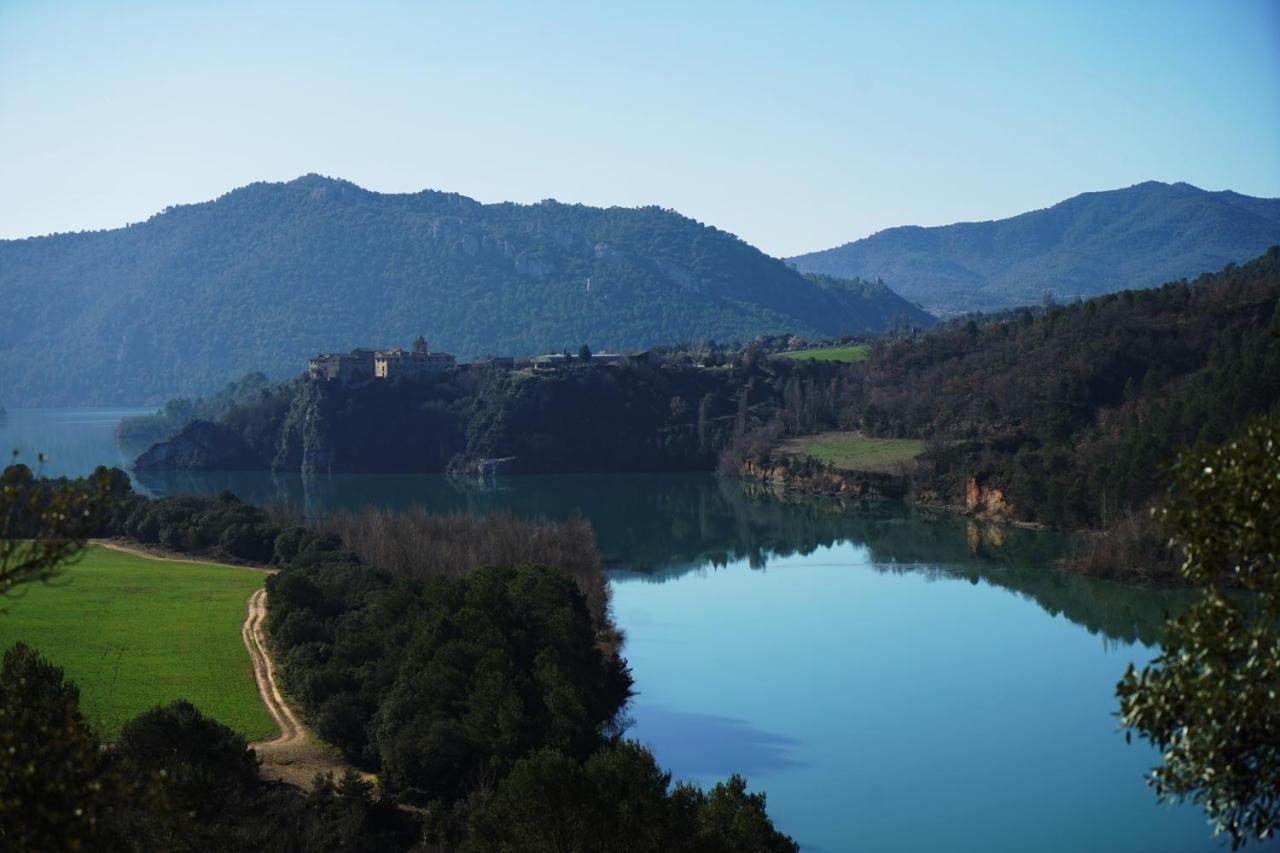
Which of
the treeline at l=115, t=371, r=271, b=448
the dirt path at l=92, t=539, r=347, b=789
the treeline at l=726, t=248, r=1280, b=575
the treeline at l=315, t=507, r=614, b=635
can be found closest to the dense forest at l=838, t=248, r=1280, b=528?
the treeline at l=726, t=248, r=1280, b=575

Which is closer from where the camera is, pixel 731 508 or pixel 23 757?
pixel 23 757

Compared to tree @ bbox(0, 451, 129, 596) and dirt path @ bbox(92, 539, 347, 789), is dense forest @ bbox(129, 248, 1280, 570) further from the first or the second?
tree @ bbox(0, 451, 129, 596)

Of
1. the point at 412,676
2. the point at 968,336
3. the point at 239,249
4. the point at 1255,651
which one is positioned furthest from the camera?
the point at 239,249

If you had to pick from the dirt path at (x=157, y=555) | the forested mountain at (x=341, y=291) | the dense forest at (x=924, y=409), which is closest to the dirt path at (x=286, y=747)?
the dirt path at (x=157, y=555)

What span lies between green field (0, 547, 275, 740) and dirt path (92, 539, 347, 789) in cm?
20

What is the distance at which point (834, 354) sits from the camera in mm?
88750

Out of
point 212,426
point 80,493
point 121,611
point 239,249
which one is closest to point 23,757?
point 80,493

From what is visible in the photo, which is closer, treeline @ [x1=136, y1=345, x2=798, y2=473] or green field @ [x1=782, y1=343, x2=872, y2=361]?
treeline @ [x1=136, y1=345, x2=798, y2=473]

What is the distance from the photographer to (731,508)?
186 feet

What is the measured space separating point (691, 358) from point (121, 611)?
63.5 m

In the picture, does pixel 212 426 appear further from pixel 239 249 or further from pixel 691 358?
pixel 239 249

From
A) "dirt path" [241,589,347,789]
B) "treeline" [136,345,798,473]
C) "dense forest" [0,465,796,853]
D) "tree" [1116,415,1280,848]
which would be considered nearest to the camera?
"tree" [1116,415,1280,848]

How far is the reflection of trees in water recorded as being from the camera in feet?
116

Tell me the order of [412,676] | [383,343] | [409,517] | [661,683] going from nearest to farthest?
[412,676] → [661,683] → [409,517] → [383,343]
